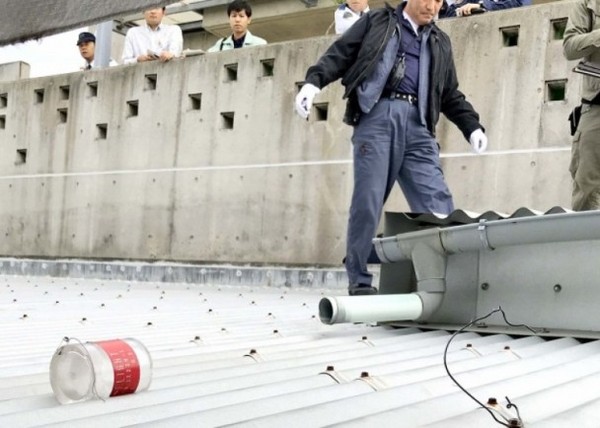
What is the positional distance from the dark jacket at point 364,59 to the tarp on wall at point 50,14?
2.29 meters

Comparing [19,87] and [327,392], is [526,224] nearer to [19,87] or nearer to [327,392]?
[327,392]

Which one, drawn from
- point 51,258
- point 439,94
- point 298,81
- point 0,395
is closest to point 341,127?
point 298,81

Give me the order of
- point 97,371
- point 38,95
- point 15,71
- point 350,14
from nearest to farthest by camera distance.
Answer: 1. point 97,371
2. point 350,14
3. point 38,95
4. point 15,71

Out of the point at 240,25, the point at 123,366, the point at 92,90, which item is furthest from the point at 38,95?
the point at 123,366

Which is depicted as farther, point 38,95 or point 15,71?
point 15,71

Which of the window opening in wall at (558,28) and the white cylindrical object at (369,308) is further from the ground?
the window opening in wall at (558,28)

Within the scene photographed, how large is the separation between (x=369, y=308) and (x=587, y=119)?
1.85 meters

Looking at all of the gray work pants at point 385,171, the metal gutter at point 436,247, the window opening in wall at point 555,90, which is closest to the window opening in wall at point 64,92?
the window opening in wall at point 555,90

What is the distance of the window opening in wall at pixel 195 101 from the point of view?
7.15 m

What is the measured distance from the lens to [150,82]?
24.7 ft

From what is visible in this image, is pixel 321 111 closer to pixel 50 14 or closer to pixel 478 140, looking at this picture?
pixel 478 140

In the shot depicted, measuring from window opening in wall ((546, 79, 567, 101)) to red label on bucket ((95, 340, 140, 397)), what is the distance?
442 cm

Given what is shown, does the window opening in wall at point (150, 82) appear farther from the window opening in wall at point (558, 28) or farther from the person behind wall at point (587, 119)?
the person behind wall at point (587, 119)

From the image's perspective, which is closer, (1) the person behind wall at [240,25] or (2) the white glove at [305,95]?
(2) the white glove at [305,95]
